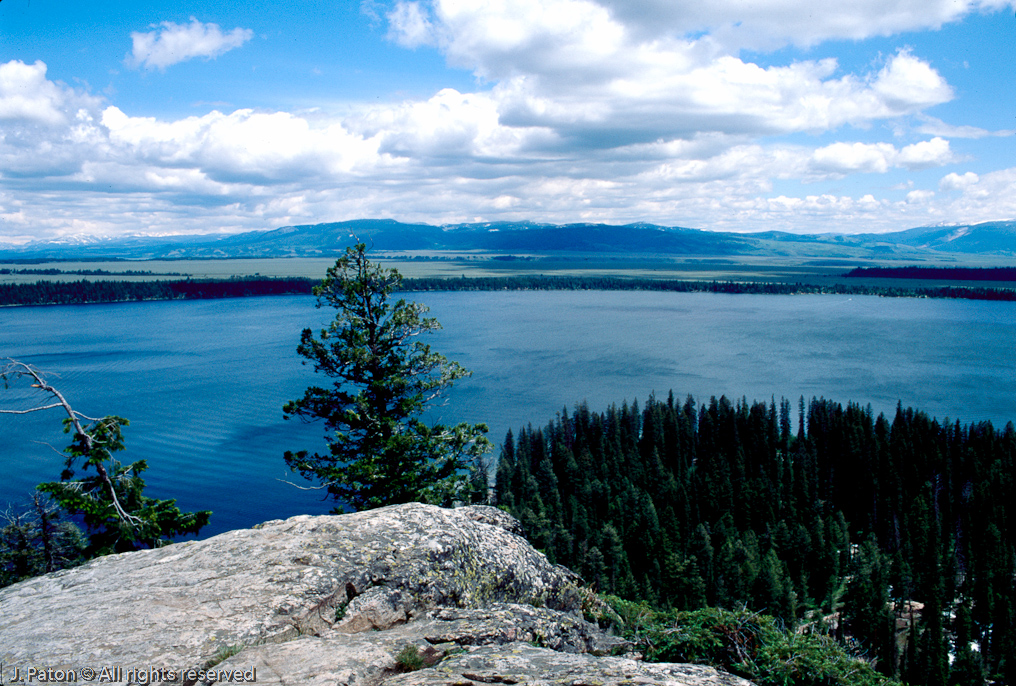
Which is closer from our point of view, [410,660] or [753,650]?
[410,660]

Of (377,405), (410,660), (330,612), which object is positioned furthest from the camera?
(377,405)

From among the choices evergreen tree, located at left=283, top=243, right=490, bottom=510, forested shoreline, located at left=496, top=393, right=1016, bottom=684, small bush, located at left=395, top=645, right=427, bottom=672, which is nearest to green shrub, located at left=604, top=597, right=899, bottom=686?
small bush, located at left=395, top=645, right=427, bottom=672

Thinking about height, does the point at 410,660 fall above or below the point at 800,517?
above

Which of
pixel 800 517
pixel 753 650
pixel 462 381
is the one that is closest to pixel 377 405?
pixel 753 650

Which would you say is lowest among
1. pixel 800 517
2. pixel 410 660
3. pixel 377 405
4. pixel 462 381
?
pixel 800 517

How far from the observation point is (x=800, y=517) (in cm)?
7438

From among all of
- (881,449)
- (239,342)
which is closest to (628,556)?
(881,449)

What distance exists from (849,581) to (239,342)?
447ft

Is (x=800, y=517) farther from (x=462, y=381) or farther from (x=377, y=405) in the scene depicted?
(x=377, y=405)

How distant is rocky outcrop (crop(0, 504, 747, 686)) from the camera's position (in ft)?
22.7

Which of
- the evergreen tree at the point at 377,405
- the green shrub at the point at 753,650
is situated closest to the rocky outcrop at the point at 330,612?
the green shrub at the point at 753,650

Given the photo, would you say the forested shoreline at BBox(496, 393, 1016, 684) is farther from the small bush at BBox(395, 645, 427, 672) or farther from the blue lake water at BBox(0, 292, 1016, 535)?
the small bush at BBox(395, 645, 427, 672)

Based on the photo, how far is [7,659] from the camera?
278 inches

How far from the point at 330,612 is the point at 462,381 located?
101 meters
